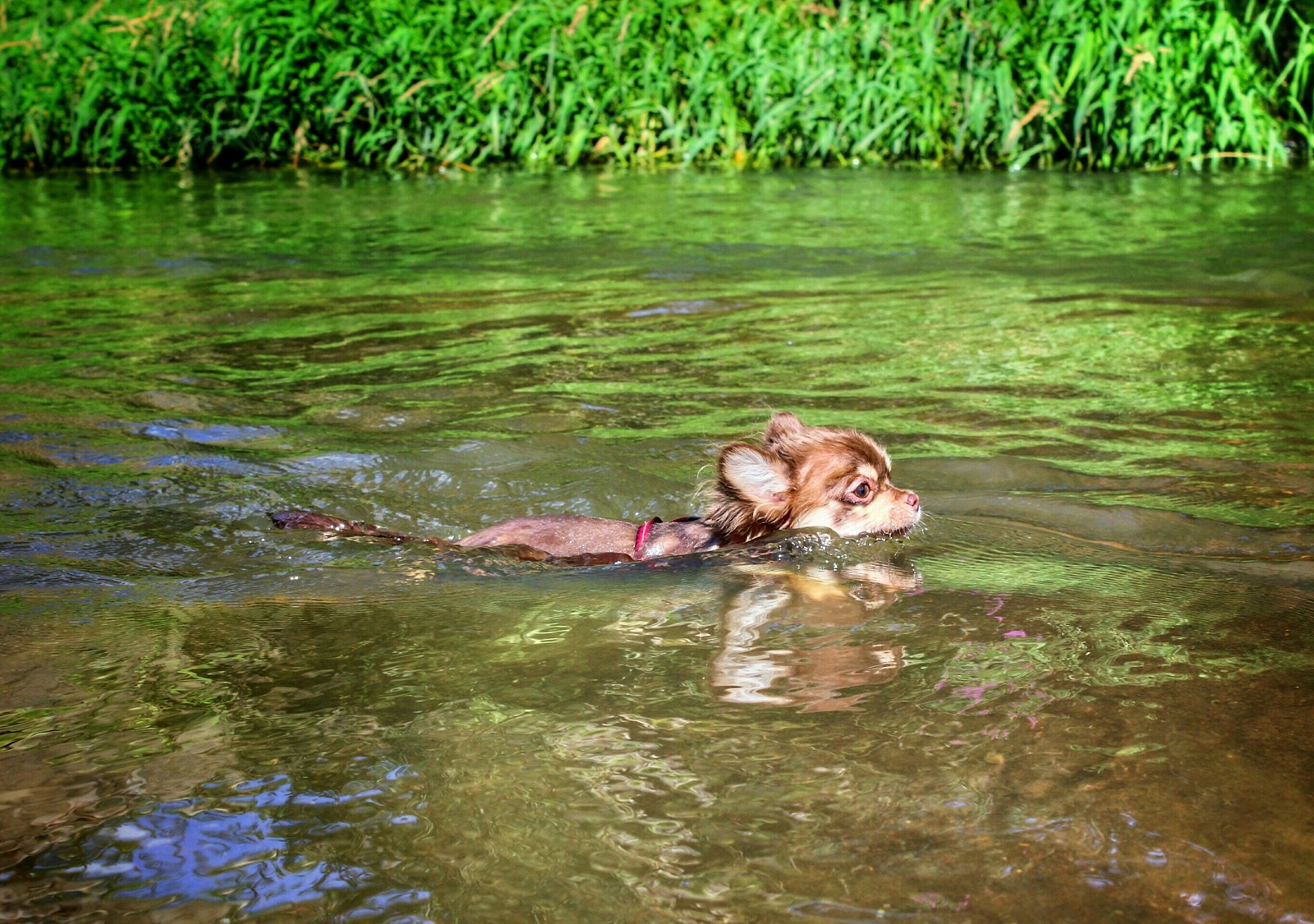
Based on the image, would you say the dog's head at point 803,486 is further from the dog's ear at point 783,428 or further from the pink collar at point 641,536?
the pink collar at point 641,536

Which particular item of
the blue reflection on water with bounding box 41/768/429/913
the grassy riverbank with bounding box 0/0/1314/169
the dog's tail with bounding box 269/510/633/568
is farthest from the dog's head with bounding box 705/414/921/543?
the grassy riverbank with bounding box 0/0/1314/169

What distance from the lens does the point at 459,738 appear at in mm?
2801

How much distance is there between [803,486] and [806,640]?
1640 millimetres

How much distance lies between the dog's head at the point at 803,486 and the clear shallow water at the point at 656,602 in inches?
7.3

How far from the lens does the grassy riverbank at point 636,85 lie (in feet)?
42.2

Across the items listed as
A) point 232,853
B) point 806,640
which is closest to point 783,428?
point 806,640

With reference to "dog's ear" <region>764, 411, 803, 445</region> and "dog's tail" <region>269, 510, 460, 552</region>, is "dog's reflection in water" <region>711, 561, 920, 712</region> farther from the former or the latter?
"dog's tail" <region>269, 510, 460, 552</region>

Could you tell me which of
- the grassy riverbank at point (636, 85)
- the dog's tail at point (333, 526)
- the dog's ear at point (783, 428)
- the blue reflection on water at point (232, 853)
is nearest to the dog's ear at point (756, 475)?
the dog's ear at point (783, 428)

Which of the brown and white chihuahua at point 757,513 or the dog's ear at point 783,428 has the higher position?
the dog's ear at point 783,428

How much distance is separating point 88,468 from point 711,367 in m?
2.98

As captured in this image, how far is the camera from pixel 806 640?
3.43 m

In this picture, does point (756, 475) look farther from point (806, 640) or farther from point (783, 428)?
point (806, 640)

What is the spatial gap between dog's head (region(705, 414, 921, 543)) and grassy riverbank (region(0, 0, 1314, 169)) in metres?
8.75

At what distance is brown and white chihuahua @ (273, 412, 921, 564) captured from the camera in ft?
15.7
